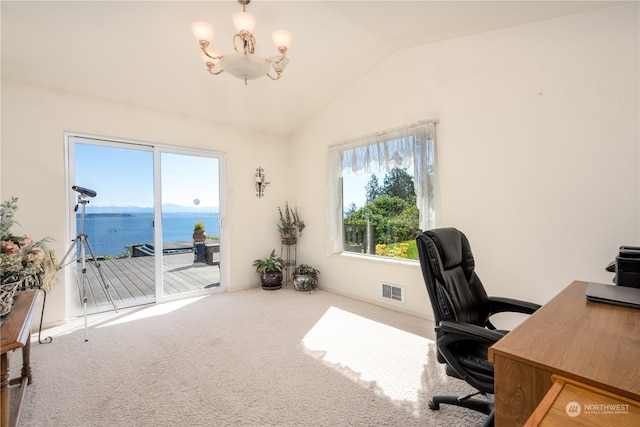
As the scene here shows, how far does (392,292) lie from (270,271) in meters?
1.93

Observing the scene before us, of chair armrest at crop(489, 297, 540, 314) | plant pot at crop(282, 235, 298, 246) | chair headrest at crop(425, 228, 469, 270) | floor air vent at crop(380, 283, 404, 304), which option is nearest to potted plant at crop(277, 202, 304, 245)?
plant pot at crop(282, 235, 298, 246)

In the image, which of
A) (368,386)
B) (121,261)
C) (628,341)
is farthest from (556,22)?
(121,261)

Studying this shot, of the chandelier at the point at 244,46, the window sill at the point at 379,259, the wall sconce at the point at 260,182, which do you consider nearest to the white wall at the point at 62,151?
the wall sconce at the point at 260,182

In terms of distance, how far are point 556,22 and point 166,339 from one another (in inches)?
171

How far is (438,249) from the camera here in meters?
1.61

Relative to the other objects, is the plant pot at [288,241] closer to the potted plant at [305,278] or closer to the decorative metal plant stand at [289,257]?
the decorative metal plant stand at [289,257]

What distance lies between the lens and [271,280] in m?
4.40

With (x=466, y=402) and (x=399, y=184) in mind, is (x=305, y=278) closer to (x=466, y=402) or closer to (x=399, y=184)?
(x=399, y=184)

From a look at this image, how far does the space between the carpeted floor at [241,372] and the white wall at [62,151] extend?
3.52 ft

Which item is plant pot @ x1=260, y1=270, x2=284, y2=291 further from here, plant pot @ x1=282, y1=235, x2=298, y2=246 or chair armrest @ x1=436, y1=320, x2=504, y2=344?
chair armrest @ x1=436, y1=320, x2=504, y2=344

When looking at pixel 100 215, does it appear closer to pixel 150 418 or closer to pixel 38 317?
pixel 38 317

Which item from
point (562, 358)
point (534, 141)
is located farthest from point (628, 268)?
point (534, 141)

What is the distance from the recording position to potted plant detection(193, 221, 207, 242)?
417 centimetres

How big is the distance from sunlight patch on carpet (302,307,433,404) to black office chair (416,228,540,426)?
11.2 inches
